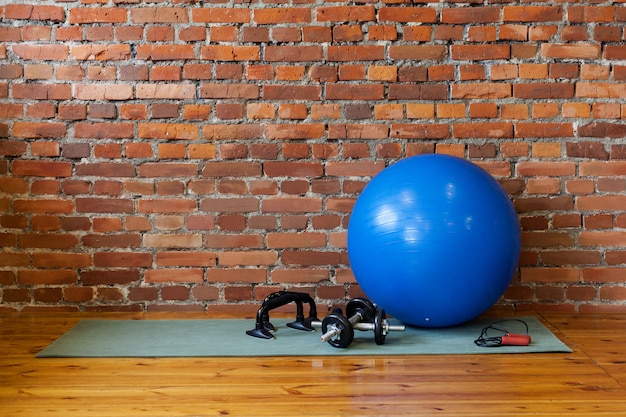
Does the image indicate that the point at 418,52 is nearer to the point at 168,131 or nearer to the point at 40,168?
the point at 168,131

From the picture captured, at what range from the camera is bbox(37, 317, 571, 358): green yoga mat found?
2.72 m

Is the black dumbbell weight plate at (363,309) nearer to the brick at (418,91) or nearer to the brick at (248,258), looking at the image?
the brick at (248,258)

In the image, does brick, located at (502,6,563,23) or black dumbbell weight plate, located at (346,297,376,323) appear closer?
black dumbbell weight plate, located at (346,297,376,323)

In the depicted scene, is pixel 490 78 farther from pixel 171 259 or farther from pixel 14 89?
pixel 14 89

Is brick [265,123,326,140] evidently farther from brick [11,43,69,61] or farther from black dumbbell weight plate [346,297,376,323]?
brick [11,43,69,61]

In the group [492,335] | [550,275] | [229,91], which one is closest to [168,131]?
[229,91]

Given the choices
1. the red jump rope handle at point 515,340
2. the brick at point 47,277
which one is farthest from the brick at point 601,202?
the brick at point 47,277

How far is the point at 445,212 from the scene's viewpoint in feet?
8.84

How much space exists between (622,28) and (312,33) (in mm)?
1505

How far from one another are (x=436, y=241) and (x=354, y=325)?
0.52m

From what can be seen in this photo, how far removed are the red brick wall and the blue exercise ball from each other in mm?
531

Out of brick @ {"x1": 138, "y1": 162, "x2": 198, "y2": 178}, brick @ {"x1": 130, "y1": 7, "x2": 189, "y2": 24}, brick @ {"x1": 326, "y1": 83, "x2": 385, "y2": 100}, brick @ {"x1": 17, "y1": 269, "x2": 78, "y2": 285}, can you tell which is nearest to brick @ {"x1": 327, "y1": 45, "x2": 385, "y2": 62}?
brick @ {"x1": 326, "y1": 83, "x2": 385, "y2": 100}

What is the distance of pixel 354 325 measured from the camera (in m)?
2.88

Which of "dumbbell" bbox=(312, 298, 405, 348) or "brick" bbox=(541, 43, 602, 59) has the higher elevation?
"brick" bbox=(541, 43, 602, 59)
